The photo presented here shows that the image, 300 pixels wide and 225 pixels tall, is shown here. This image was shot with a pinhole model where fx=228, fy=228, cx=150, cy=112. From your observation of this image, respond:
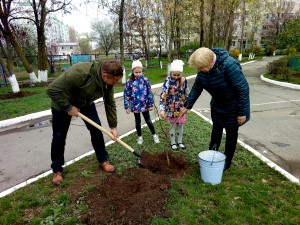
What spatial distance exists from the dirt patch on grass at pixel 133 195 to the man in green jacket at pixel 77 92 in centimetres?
65

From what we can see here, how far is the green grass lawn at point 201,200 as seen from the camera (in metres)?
2.46

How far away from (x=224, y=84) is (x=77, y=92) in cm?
180

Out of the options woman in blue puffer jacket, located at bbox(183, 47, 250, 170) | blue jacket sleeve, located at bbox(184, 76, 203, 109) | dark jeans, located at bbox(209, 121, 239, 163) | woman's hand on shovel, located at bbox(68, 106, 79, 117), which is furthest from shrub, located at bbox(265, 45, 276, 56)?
woman's hand on shovel, located at bbox(68, 106, 79, 117)

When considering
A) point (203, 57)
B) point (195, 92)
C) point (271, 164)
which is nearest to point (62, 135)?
point (195, 92)

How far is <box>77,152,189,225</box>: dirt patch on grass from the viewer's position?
2414 millimetres

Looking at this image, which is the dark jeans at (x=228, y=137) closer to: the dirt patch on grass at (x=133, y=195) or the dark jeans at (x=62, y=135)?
the dirt patch on grass at (x=133, y=195)

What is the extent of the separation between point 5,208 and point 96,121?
1.52 metres

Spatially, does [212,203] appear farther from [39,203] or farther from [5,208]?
[5,208]

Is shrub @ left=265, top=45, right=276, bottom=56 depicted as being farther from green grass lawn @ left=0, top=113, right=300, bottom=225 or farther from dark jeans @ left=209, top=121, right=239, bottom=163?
dark jeans @ left=209, top=121, right=239, bottom=163

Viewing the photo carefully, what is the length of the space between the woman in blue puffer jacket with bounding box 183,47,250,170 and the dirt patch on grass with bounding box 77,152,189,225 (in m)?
1.00

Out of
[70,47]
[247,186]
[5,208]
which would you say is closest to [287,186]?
[247,186]

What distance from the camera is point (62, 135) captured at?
3.05 m

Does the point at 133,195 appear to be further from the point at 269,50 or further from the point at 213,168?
the point at 269,50

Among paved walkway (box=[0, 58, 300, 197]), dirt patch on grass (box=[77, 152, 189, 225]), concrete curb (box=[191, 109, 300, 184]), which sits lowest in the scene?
paved walkway (box=[0, 58, 300, 197])
